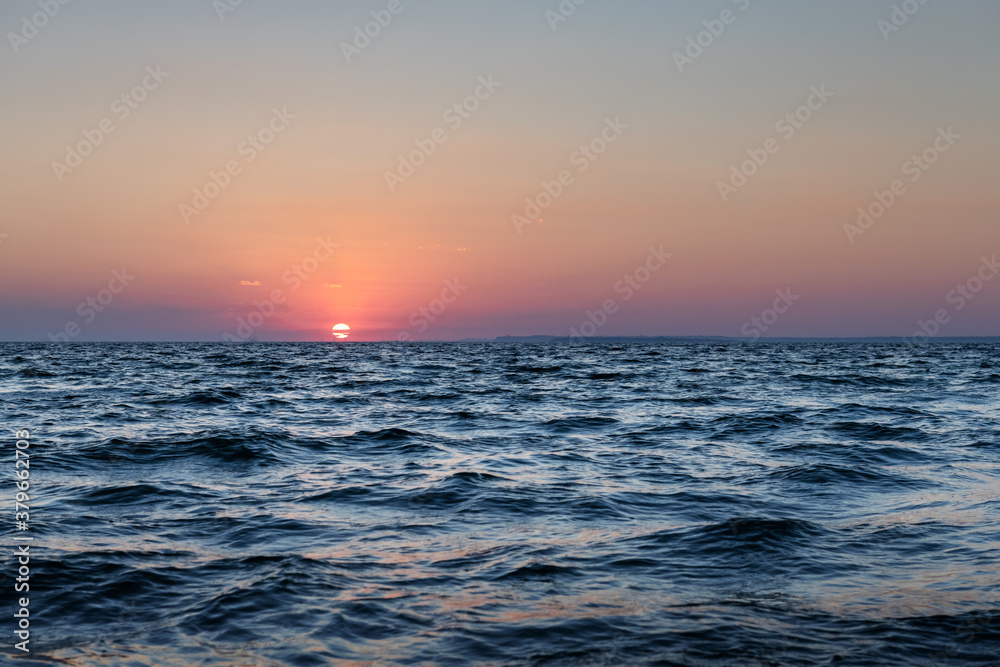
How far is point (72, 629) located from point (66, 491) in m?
7.34

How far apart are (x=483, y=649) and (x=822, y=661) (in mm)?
2839

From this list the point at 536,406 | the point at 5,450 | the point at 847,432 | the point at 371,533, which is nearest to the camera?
the point at 371,533

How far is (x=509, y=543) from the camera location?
1027 centimetres

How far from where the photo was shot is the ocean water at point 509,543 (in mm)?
6820

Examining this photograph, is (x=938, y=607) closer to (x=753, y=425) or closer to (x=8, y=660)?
(x=8, y=660)

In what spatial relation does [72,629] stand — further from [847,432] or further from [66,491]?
[847,432]

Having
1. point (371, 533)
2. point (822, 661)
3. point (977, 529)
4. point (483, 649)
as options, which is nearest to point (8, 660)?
point (483, 649)

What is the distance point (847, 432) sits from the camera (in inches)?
878

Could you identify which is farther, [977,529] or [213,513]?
[213,513]

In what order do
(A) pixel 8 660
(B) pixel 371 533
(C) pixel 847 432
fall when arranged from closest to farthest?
(A) pixel 8 660, (B) pixel 371 533, (C) pixel 847 432

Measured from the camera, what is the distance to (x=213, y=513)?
470 inches

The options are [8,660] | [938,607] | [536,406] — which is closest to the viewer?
[8,660]

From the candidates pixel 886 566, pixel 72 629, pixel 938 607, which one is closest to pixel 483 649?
pixel 72 629

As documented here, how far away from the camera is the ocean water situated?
682cm
